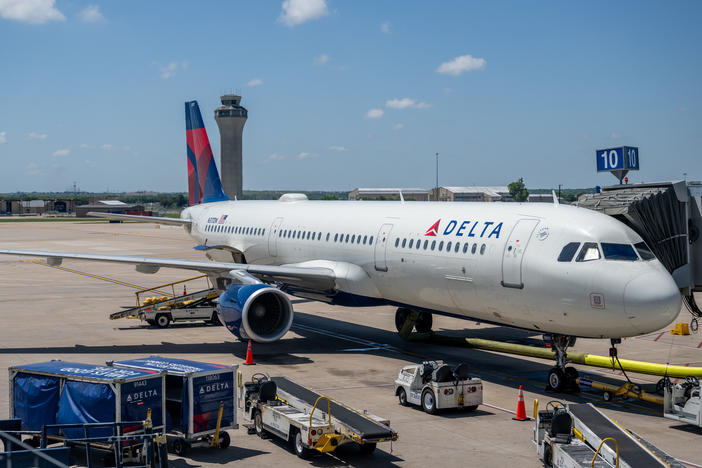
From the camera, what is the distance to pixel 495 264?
17906 mm

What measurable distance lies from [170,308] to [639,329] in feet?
57.3

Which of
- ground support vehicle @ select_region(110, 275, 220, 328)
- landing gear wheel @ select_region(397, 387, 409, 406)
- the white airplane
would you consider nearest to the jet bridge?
the white airplane

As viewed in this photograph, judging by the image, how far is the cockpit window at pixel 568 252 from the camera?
16625mm

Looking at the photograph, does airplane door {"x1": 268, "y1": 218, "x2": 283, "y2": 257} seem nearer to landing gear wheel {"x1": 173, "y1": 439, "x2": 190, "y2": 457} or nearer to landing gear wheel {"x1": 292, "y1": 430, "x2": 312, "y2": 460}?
landing gear wheel {"x1": 173, "y1": 439, "x2": 190, "y2": 457}

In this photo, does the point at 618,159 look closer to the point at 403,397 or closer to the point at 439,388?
the point at 403,397

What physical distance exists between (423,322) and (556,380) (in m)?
7.94

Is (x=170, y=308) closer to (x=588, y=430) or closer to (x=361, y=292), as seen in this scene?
(x=361, y=292)

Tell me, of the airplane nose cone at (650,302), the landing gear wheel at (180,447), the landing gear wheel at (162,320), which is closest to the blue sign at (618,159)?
the airplane nose cone at (650,302)

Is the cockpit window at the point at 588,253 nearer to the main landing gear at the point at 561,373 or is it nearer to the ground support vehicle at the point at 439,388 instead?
the main landing gear at the point at 561,373

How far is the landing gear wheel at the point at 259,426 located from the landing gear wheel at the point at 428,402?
365 centimetres

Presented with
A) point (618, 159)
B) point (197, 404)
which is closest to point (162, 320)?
point (197, 404)

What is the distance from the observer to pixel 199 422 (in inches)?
522

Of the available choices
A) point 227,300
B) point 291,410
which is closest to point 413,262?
point 227,300

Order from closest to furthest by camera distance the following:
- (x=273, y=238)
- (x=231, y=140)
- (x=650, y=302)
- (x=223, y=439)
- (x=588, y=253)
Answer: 1. (x=223, y=439)
2. (x=650, y=302)
3. (x=588, y=253)
4. (x=273, y=238)
5. (x=231, y=140)
